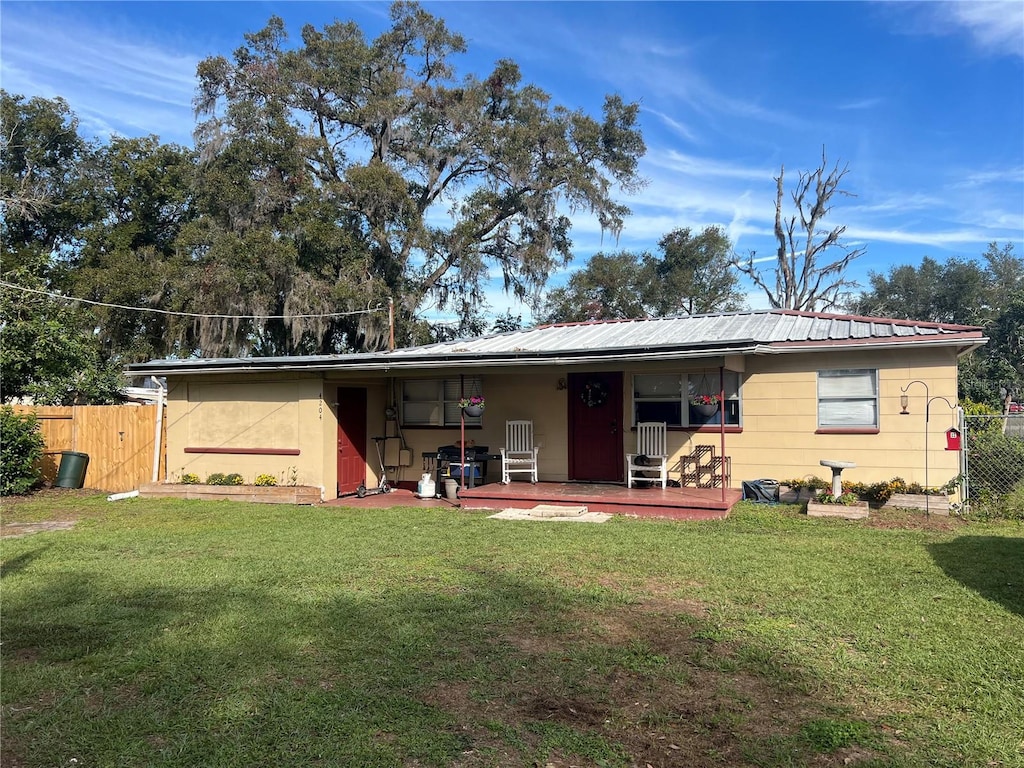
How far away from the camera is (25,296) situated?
13609 millimetres

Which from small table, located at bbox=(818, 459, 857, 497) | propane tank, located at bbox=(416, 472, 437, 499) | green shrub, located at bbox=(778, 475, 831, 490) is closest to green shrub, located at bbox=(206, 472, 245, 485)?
propane tank, located at bbox=(416, 472, 437, 499)

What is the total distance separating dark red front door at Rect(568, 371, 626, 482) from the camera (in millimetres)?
11836

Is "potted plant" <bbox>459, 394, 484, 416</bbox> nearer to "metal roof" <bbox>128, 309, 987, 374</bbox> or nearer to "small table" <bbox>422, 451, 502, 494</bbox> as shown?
"metal roof" <bbox>128, 309, 987, 374</bbox>

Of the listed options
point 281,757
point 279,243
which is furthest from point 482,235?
point 281,757

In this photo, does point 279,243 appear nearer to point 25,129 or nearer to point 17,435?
point 17,435

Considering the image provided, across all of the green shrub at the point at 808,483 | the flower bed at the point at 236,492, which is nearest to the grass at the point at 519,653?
the green shrub at the point at 808,483

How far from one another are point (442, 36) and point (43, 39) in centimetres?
1536

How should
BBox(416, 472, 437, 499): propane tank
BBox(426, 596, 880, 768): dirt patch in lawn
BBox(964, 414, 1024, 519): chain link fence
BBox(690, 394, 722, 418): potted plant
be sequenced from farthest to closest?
BBox(416, 472, 437, 499): propane tank < BBox(690, 394, 722, 418): potted plant < BBox(964, 414, 1024, 519): chain link fence < BBox(426, 596, 880, 768): dirt patch in lawn

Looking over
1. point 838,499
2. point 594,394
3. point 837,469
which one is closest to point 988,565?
point 838,499

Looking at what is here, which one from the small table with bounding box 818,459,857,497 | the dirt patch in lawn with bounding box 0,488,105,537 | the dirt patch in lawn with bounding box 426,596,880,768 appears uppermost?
the small table with bounding box 818,459,857,497

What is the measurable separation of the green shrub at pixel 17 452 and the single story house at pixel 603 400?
2.38 meters

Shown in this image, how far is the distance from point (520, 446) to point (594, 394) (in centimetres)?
160

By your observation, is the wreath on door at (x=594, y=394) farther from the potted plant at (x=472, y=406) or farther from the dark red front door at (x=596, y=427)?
the potted plant at (x=472, y=406)

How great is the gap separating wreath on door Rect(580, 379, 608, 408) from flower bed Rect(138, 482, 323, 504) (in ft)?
15.9
